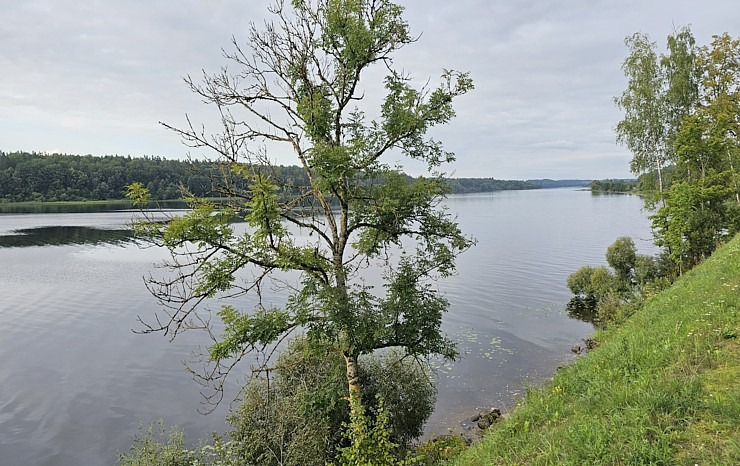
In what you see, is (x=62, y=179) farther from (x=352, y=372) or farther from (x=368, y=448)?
(x=368, y=448)

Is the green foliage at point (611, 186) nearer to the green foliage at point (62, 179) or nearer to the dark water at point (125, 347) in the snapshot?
the dark water at point (125, 347)

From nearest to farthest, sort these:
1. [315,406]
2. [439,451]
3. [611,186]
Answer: [315,406]
[439,451]
[611,186]

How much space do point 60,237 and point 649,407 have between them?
70367mm

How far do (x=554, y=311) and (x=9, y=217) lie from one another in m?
99.5

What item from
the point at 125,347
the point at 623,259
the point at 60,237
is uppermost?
the point at 60,237

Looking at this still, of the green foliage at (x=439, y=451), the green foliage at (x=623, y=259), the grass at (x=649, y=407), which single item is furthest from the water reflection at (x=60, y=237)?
the grass at (x=649, y=407)

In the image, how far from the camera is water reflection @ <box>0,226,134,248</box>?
54.6 metres

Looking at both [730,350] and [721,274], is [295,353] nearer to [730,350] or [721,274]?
[730,350]

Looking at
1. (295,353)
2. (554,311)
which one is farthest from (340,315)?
(554,311)

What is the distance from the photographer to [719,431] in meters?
4.63

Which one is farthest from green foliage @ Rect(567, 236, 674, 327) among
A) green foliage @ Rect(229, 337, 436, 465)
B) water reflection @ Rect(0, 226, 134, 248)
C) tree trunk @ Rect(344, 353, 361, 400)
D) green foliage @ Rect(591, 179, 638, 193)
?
green foliage @ Rect(591, 179, 638, 193)

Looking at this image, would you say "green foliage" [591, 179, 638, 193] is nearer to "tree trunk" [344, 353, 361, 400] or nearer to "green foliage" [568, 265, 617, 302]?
"green foliage" [568, 265, 617, 302]

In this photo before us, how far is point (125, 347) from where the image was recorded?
25.5m

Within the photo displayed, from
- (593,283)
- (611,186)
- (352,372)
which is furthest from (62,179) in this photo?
(611,186)
